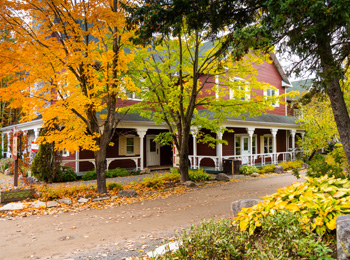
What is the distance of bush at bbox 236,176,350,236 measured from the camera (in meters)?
3.88

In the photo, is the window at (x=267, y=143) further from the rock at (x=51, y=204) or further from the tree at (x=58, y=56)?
the rock at (x=51, y=204)

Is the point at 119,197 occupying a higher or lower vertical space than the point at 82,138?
lower

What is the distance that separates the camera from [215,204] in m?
8.95

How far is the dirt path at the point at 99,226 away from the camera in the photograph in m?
5.33

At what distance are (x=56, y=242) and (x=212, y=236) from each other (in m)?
3.59

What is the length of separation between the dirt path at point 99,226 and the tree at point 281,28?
4.43 m

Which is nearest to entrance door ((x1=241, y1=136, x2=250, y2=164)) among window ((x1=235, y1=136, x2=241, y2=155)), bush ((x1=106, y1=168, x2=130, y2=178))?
→ window ((x1=235, y1=136, x2=241, y2=155))

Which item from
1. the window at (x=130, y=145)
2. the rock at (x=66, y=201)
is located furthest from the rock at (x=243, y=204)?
the window at (x=130, y=145)

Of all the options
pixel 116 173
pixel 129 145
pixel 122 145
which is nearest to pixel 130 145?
pixel 129 145

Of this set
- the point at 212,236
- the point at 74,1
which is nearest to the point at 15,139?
the point at 74,1

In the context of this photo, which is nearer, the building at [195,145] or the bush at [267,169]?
the building at [195,145]

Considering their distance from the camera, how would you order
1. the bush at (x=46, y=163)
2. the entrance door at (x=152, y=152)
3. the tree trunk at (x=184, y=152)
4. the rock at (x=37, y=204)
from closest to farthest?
the rock at (x=37, y=204), the tree trunk at (x=184, y=152), the bush at (x=46, y=163), the entrance door at (x=152, y=152)

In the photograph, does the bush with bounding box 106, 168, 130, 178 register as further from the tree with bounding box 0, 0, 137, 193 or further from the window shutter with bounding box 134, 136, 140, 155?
the tree with bounding box 0, 0, 137, 193

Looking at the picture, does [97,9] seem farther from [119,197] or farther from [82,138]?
[119,197]
